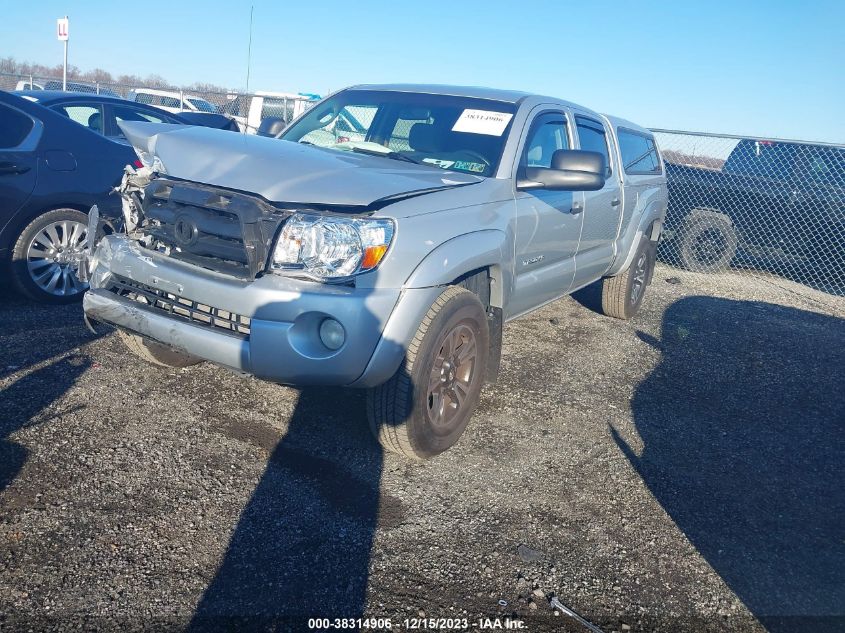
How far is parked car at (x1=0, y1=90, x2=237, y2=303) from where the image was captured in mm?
4770

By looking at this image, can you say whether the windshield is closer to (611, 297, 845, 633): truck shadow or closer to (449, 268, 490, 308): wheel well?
(611, 297, 845, 633): truck shadow

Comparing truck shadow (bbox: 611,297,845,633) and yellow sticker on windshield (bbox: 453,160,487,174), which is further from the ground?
yellow sticker on windshield (bbox: 453,160,487,174)

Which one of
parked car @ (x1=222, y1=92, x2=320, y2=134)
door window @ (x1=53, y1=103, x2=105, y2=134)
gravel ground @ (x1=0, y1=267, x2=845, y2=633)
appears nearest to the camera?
gravel ground @ (x1=0, y1=267, x2=845, y2=633)

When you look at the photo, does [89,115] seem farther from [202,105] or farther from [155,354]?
[202,105]

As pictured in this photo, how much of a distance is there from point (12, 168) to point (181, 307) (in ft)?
8.61

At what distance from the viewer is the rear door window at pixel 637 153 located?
609 centimetres

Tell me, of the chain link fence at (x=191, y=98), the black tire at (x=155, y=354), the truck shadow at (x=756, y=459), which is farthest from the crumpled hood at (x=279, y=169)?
the chain link fence at (x=191, y=98)

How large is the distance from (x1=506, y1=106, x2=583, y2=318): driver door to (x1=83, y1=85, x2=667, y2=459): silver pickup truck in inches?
0.8

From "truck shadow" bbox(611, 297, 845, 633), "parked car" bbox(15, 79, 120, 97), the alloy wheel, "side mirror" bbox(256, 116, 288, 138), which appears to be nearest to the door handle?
the alloy wheel

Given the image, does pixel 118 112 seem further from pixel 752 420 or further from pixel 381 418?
pixel 752 420

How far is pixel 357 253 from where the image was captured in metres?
2.89

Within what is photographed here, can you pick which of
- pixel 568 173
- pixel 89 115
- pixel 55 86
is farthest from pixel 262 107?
pixel 568 173

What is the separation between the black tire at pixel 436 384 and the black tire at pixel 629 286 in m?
3.14

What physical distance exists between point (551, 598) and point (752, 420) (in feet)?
8.80
